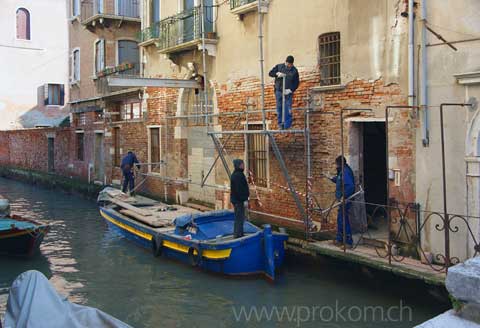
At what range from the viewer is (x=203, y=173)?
13.8 metres

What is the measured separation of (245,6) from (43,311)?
8249 millimetres

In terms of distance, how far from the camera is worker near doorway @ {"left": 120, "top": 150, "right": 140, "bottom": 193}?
15711 mm

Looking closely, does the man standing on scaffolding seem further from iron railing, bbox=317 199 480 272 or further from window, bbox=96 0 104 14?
window, bbox=96 0 104 14

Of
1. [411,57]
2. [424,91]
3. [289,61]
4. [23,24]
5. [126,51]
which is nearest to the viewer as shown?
Result: [424,91]

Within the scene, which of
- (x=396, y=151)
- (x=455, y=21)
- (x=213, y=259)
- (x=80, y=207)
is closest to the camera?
(x=455, y=21)

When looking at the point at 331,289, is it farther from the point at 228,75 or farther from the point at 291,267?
the point at 228,75

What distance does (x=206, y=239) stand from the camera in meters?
9.51

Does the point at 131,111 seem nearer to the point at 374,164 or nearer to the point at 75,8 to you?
the point at 75,8

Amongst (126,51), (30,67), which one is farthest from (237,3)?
(30,67)

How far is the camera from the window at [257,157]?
11484 millimetres

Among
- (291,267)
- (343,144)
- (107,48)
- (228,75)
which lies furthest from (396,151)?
(107,48)

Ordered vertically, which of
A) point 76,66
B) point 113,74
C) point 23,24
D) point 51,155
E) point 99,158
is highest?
point 23,24

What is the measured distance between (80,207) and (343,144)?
36.5 ft

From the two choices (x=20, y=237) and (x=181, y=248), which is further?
(x=20, y=237)
